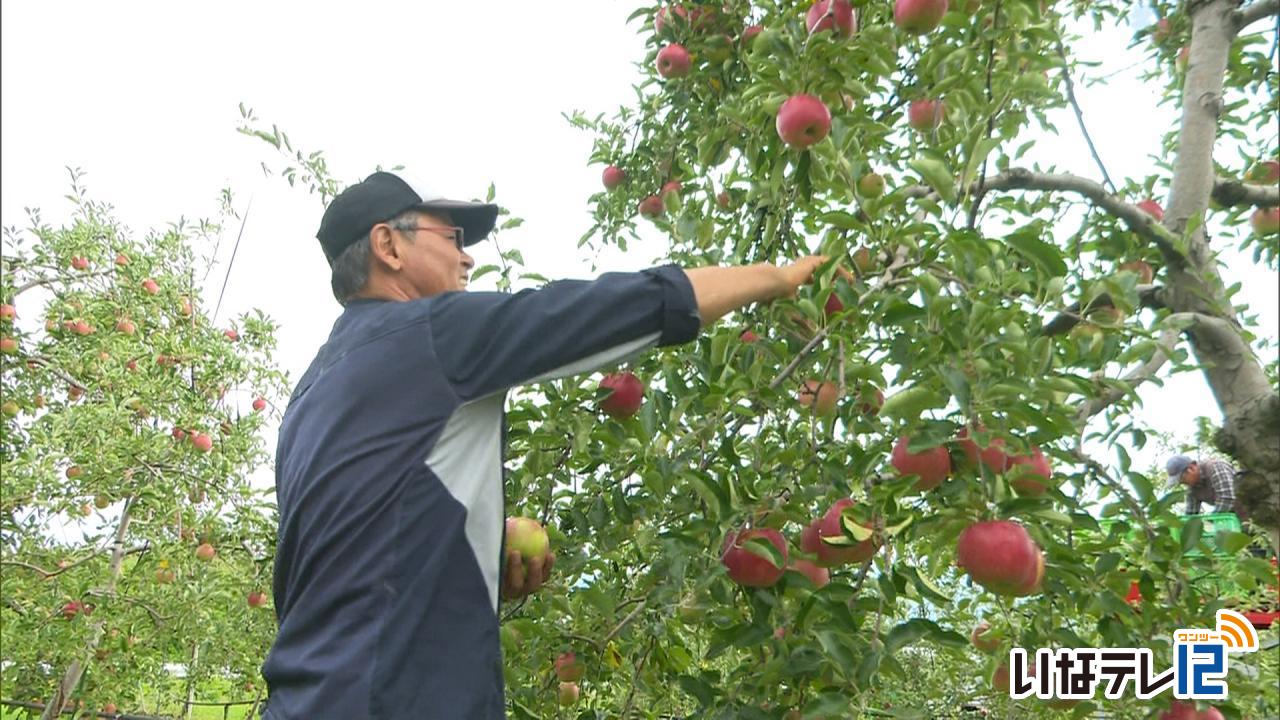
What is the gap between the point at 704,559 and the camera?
1.41m

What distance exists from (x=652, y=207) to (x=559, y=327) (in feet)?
4.15

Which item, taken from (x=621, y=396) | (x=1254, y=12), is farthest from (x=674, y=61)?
(x=1254, y=12)

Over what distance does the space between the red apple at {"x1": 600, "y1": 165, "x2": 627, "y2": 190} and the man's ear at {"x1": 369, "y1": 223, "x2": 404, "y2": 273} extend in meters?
1.10

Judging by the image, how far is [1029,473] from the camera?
53.4 inches

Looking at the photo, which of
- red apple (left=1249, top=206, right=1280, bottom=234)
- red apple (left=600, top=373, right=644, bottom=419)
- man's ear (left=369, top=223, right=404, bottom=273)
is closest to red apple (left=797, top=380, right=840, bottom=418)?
red apple (left=600, top=373, right=644, bottom=419)

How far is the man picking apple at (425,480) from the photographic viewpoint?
123 cm

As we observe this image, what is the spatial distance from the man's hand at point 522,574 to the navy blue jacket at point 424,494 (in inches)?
9.2

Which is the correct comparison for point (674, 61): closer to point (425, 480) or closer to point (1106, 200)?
point (1106, 200)

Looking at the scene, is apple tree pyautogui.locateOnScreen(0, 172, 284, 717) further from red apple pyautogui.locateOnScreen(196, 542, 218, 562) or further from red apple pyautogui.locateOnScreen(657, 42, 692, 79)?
red apple pyautogui.locateOnScreen(657, 42, 692, 79)

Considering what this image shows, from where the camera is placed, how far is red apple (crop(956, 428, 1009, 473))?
1.38 meters

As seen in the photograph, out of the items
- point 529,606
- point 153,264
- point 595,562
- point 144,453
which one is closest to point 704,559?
point 595,562

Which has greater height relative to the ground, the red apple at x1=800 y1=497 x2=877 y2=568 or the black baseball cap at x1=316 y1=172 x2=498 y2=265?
the black baseball cap at x1=316 y1=172 x2=498 y2=265

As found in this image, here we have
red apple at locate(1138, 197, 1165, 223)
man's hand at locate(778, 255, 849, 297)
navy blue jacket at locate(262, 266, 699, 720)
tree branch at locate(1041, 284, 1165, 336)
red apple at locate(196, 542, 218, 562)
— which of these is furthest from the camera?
red apple at locate(196, 542, 218, 562)

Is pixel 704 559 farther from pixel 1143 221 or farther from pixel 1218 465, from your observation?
pixel 1218 465
